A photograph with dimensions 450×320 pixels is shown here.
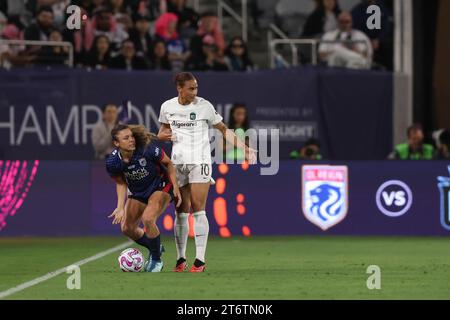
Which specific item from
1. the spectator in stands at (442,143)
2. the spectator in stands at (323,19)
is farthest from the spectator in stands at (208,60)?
the spectator in stands at (442,143)

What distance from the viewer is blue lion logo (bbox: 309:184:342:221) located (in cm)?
1941

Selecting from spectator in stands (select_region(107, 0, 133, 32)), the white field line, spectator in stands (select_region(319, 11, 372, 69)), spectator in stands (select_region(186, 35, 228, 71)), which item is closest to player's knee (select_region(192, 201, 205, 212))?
the white field line

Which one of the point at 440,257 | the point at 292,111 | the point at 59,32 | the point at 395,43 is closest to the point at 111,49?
the point at 59,32

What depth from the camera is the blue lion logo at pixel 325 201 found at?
1941cm

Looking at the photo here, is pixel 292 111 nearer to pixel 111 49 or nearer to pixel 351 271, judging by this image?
pixel 111 49

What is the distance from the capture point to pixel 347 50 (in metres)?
22.5

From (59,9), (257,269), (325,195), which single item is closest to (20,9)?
(59,9)

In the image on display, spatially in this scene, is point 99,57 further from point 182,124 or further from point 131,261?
point 131,261

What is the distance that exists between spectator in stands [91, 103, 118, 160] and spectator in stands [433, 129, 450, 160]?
203 inches

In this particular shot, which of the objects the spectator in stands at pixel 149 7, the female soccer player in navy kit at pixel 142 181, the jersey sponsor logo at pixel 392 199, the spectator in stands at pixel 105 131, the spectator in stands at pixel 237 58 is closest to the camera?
the female soccer player in navy kit at pixel 142 181

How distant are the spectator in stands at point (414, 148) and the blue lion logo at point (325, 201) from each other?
1.32 metres

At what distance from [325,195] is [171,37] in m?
4.66

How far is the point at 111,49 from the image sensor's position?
22.1 m

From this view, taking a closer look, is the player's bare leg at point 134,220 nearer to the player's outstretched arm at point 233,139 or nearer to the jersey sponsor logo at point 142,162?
the jersey sponsor logo at point 142,162
